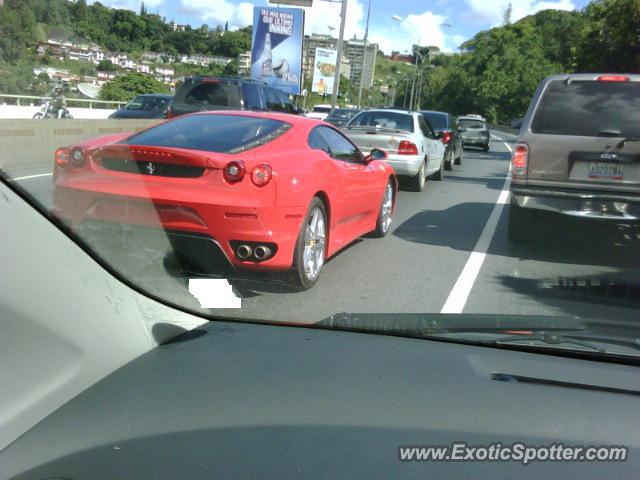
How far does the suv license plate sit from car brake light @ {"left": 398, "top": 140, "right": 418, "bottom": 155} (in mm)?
5743

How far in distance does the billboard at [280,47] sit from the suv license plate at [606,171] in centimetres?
2183

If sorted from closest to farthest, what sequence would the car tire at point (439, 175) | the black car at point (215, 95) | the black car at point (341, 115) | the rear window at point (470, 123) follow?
the black car at point (215, 95) < the car tire at point (439, 175) < the black car at point (341, 115) < the rear window at point (470, 123)

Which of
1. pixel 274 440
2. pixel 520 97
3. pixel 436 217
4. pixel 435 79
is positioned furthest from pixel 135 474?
Result: pixel 435 79

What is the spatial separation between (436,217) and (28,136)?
25.2 ft

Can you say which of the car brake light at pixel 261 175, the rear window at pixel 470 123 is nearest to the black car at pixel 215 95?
the car brake light at pixel 261 175

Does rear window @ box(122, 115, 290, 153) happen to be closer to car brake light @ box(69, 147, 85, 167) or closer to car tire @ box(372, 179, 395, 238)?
car brake light @ box(69, 147, 85, 167)

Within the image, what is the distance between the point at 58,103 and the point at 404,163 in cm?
946

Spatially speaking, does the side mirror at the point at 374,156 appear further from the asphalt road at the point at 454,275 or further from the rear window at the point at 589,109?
the rear window at the point at 589,109

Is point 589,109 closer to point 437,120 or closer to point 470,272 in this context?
point 470,272

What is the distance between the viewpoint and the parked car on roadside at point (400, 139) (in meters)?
12.4

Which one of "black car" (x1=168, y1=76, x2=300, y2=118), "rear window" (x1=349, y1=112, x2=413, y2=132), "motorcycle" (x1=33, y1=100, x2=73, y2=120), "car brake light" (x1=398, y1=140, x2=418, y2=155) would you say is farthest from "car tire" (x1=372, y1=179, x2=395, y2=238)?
"black car" (x1=168, y1=76, x2=300, y2=118)

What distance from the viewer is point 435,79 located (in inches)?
1226

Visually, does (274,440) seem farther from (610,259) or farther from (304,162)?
(610,259)

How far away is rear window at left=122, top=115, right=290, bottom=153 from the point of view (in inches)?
199
